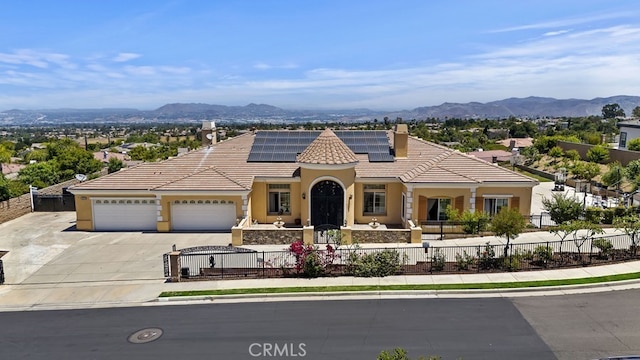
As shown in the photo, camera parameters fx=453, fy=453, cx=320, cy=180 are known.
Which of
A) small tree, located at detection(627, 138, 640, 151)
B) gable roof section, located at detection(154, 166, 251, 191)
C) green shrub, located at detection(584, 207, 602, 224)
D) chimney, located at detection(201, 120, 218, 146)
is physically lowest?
green shrub, located at detection(584, 207, 602, 224)

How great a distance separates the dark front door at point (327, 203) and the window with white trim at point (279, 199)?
6.71 feet

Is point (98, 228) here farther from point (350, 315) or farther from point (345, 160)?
point (350, 315)

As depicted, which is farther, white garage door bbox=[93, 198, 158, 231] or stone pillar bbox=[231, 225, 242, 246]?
white garage door bbox=[93, 198, 158, 231]

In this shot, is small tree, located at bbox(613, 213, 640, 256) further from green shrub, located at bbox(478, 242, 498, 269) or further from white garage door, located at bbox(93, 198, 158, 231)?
white garage door, located at bbox(93, 198, 158, 231)

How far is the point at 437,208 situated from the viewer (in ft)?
91.5

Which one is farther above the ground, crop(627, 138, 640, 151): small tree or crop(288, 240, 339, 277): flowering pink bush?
crop(627, 138, 640, 151): small tree

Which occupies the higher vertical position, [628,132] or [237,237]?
[628,132]

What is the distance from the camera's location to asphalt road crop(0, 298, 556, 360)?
13211 mm

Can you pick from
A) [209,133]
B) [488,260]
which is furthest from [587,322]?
[209,133]

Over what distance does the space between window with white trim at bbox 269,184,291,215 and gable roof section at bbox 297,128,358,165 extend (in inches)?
102

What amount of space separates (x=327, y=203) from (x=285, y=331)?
14.0 m

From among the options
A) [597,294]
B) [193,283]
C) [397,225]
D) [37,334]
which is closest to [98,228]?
[193,283]

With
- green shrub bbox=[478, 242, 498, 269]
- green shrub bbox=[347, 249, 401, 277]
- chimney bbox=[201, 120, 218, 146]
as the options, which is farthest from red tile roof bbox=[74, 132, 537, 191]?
green shrub bbox=[347, 249, 401, 277]

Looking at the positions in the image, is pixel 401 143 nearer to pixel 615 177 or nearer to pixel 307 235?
pixel 307 235
